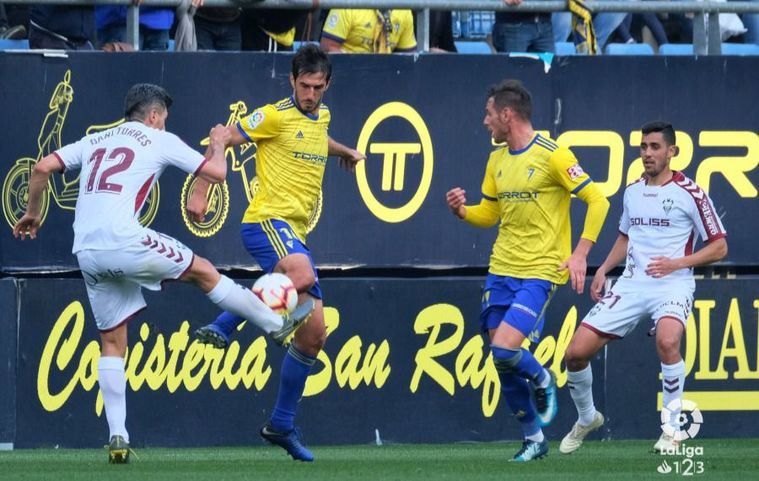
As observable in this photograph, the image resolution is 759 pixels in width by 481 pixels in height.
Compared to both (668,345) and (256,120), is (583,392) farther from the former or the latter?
(256,120)

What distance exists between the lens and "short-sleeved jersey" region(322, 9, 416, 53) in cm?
1310

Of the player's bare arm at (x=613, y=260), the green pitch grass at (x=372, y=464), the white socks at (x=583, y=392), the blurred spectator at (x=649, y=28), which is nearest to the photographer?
the green pitch grass at (x=372, y=464)

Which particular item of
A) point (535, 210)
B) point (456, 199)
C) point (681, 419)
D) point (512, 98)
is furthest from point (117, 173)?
point (681, 419)

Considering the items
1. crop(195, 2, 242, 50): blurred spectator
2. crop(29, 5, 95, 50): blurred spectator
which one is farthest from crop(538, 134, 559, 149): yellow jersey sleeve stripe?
crop(29, 5, 95, 50): blurred spectator

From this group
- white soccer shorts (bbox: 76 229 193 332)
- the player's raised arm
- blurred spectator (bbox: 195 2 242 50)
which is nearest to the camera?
white soccer shorts (bbox: 76 229 193 332)

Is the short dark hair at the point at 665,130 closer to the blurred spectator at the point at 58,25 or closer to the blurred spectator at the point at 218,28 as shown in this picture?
the blurred spectator at the point at 218,28

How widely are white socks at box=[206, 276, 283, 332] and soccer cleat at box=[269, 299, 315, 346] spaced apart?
16 centimetres

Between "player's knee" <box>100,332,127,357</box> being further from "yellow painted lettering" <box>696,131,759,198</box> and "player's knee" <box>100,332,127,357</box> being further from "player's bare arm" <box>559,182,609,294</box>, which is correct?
"yellow painted lettering" <box>696,131,759,198</box>

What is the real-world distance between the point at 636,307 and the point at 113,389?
12.1 feet

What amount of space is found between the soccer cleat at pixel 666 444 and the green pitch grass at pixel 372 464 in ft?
0.30

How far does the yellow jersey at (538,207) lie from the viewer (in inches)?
413

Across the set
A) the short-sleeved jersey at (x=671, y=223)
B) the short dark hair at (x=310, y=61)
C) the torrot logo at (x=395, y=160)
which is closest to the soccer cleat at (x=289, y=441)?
the short dark hair at (x=310, y=61)

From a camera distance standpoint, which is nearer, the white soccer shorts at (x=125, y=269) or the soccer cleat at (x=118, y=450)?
the white soccer shorts at (x=125, y=269)

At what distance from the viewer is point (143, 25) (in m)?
12.8
